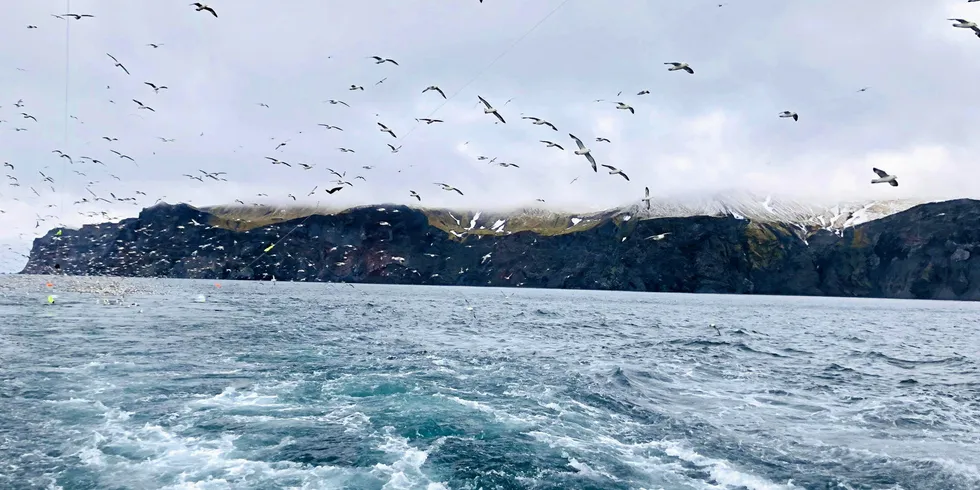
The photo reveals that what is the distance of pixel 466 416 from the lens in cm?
2603

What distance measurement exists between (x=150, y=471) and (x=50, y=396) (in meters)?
12.2

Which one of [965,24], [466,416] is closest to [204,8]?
[466,416]

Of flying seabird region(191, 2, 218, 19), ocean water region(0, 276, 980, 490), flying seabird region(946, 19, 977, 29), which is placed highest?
flying seabird region(191, 2, 218, 19)

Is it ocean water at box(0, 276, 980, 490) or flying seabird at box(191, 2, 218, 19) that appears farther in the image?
flying seabird at box(191, 2, 218, 19)

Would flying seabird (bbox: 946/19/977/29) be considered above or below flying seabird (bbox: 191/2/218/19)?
below

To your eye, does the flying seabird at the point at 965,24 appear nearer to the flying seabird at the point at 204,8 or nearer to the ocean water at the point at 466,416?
the ocean water at the point at 466,416

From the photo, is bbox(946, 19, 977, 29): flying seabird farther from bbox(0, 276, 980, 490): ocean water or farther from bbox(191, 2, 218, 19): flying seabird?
bbox(191, 2, 218, 19): flying seabird

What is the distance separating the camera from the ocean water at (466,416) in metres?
19.3

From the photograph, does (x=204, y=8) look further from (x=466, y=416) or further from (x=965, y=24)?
(x=965, y=24)

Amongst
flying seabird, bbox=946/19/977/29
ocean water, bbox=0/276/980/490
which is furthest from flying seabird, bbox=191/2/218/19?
flying seabird, bbox=946/19/977/29

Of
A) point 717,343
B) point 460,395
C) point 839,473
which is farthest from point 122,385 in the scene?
point 717,343

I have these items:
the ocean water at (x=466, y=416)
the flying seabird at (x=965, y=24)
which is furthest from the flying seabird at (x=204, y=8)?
the flying seabird at (x=965, y=24)

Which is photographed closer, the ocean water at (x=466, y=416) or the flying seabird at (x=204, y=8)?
the ocean water at (x=466, y=416)

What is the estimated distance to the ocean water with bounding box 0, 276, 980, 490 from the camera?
1927 cm
